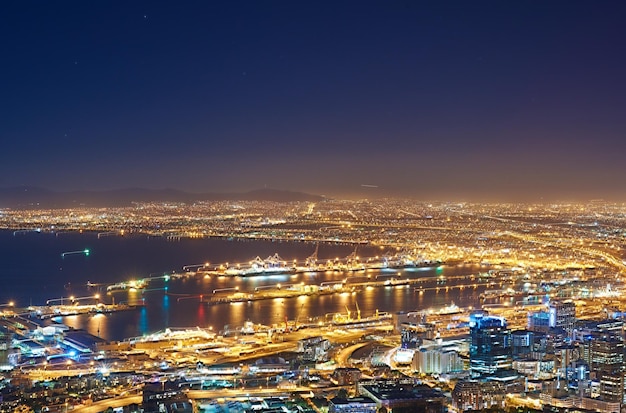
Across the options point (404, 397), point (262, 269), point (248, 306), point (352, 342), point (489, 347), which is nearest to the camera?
point (404, 397)

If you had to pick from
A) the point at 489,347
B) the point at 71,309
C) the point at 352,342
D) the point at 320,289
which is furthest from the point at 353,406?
the point at 320,289

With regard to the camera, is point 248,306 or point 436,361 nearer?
point 436,361

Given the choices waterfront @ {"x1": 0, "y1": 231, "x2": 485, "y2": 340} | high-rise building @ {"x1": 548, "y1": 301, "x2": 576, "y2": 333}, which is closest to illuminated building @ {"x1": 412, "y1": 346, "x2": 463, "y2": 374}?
high-rise building @ {"x1": 548, "y1": 301, "x2": 576, "y2": 333}

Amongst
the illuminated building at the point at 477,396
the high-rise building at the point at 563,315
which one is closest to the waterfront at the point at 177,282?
the high-rise building at the point at 563,315

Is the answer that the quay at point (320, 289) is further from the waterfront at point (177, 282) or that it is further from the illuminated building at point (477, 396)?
the illuminated building at point (477, 396)

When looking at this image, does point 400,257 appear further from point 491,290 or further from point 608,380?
point 608,380

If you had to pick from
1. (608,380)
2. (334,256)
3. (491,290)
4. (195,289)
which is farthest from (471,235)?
(608,380)

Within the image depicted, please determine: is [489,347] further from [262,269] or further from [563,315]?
[262,269]
